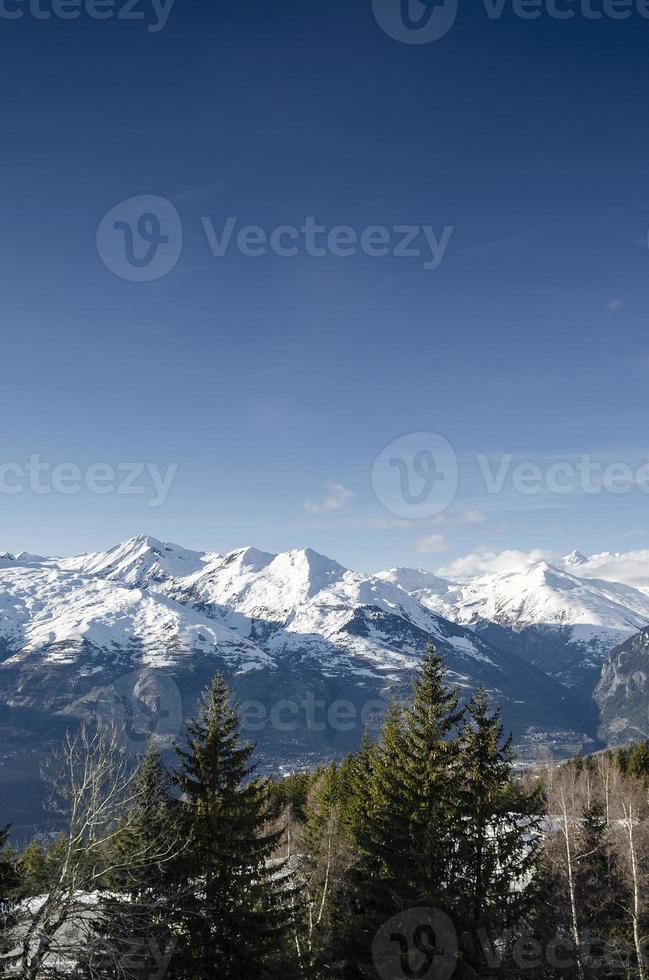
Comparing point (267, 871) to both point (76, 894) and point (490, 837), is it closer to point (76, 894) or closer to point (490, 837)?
point (76, 894)

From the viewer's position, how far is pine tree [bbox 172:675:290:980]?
790 inches

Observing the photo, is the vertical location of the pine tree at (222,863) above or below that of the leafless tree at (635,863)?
above

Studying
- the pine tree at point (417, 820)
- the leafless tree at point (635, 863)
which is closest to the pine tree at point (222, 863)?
the pine tree at point (417, 820)

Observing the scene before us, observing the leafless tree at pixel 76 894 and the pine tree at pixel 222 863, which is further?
the pine tree at pixel 222 863

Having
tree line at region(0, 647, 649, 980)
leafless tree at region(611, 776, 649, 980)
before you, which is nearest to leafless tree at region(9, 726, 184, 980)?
tree line at region(0, 647, 649, 980)

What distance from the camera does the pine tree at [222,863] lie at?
20062mm

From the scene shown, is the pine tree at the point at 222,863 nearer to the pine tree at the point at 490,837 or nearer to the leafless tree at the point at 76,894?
the leafless tree at the point at 76,894

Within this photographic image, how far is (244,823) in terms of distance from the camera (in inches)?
856

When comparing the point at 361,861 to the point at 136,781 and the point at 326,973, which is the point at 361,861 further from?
the point at 136,781

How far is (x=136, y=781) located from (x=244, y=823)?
4.77m

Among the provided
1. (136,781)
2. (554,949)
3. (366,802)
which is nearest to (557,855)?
(554,949)

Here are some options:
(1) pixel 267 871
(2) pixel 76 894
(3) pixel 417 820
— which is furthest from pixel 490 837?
(2) pixel 76 894

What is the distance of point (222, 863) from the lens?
21.0 meters

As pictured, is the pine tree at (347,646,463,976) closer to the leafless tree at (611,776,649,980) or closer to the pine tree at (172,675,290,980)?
the pine tree at (172,675,290,980)
